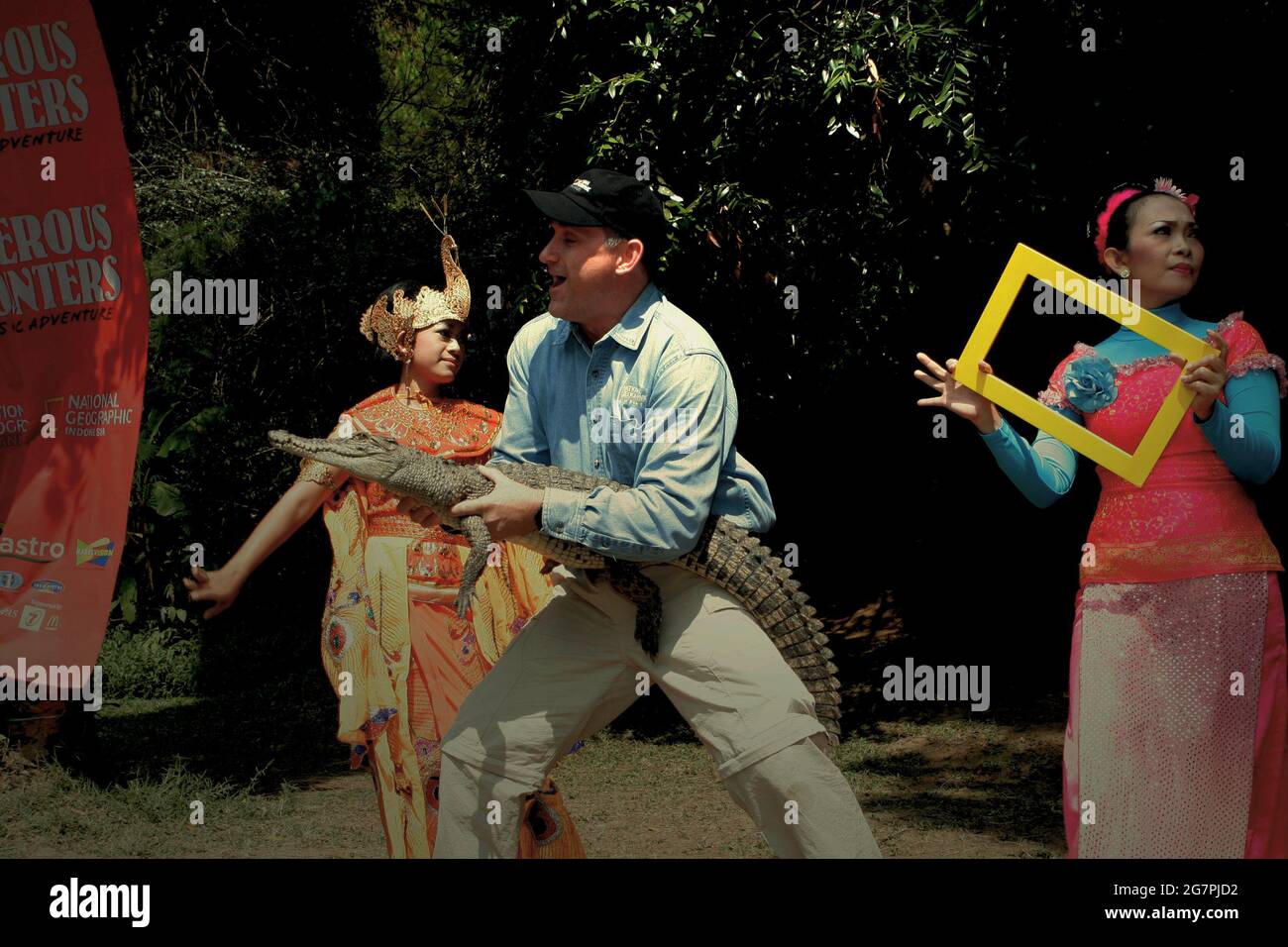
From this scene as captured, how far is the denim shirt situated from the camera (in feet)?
11.3

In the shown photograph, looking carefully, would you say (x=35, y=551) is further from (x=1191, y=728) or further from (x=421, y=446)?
(x=1191, y=728)

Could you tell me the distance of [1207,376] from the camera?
3.53 m

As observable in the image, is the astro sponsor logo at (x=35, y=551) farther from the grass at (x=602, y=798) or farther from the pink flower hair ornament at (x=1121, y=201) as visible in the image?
the pink flower hair ornament at (x=1121, y=201)

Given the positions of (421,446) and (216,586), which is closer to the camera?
(216,586)

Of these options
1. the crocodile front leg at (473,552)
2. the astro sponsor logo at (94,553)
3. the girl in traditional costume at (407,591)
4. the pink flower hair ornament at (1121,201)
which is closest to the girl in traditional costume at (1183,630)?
the pink flower hair ornament at (1121,201)

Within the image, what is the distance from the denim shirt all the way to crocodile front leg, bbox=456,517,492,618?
0.25 m

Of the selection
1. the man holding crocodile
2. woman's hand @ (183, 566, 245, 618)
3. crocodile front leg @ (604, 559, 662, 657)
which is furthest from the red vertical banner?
crocodile front leg @ (604, 559, 662, 657)

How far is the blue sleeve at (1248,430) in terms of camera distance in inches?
141

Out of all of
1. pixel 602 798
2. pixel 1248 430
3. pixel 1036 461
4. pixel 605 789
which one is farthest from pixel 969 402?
pixel 605 789

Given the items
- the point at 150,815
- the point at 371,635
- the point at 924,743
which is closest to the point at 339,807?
the point at 150,815

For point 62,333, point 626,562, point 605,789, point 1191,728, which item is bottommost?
point 605,789

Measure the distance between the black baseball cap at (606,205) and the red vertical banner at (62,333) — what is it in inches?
141

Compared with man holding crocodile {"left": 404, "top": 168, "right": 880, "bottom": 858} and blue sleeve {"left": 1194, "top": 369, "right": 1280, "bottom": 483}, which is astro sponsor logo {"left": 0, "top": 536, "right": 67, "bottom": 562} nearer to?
man holding crocodile {"left": 404, "top": 168, "right": 880, "bottom": 858}

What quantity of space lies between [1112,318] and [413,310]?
110 inches
